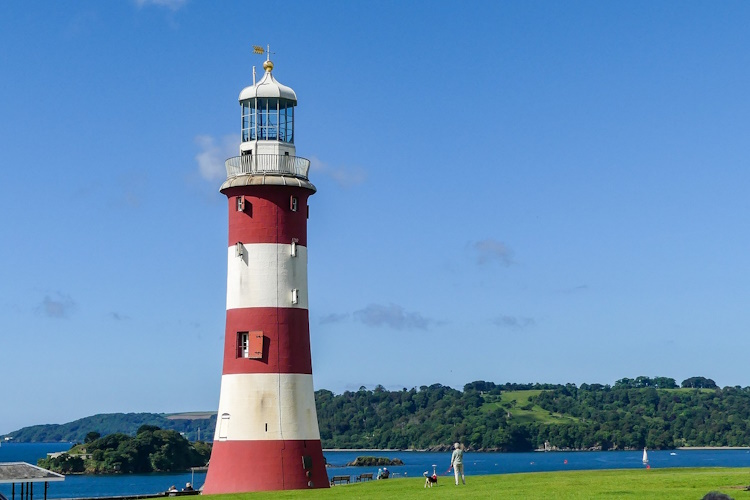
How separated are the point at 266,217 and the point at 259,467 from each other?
8.82 m

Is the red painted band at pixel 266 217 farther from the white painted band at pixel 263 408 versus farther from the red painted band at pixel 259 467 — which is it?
the red painted band at pixel 259 467

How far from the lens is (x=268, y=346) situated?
40625 millimetres

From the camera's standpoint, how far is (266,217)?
41094 mm

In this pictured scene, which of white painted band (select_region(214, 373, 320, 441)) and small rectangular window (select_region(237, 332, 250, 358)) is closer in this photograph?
white painted band (select_region(214, 373, 320, 441))

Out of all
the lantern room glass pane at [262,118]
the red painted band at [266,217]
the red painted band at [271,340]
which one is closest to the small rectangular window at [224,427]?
the red painted band at [271,340]

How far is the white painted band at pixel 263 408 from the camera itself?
40.5 m

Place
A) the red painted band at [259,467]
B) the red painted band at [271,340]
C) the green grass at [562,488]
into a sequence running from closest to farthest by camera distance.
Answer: the green grass at [562,488] < the red painted band at [259,467] < the red painted band at [271,340]

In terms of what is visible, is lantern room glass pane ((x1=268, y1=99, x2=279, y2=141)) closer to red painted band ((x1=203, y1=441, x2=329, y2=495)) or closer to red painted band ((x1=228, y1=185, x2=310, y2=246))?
red painted band ((x1=228, y1=185, x2=310, y2=246))

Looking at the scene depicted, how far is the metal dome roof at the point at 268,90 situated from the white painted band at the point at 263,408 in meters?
10.3

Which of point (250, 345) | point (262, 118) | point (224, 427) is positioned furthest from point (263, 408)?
point (262, 118)

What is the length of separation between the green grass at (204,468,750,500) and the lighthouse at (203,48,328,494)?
2.32 m

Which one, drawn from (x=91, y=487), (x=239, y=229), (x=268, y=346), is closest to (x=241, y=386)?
(x=268, y=346)

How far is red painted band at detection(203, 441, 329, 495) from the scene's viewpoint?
40.2 meters

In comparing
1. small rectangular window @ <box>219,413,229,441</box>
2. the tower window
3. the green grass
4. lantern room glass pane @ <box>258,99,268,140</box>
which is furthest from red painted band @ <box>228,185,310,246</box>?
the green grass
